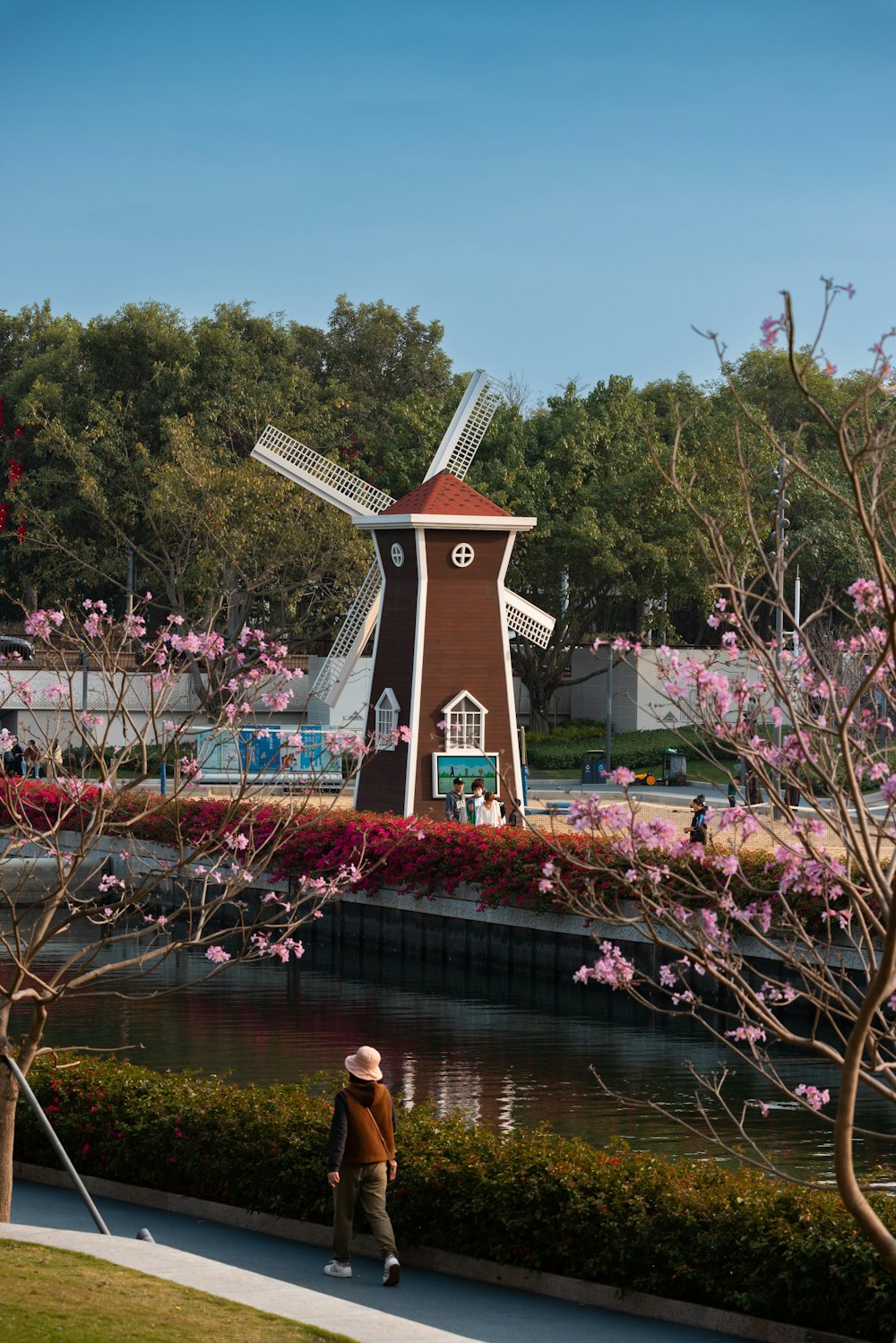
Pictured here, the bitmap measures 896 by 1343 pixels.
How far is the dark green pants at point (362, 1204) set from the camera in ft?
40.1

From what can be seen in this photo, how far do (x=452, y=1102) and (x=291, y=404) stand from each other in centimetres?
4812

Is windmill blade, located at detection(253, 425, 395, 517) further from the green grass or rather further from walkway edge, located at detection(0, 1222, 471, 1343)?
the green grass

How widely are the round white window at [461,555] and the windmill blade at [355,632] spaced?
5.43 m

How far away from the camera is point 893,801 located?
28.3ft

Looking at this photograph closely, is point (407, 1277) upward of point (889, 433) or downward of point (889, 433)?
downward

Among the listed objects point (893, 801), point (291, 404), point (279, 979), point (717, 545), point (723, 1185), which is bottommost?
point (279, 979)

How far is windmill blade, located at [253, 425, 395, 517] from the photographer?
153ft

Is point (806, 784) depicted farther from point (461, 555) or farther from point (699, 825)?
point (461, 555)

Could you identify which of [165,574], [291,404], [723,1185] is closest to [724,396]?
[291,404]

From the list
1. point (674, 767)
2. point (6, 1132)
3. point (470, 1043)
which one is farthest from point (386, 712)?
point (6, 1132)

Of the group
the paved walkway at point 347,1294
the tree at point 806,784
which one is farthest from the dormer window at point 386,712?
the tree at point 806,784

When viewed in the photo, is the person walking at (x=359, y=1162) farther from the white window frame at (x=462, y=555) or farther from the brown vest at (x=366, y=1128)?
the white window frame at (x=462, y=555)

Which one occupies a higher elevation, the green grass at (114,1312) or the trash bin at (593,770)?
the trash bin at (593,770)

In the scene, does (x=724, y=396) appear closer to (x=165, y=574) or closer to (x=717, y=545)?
(x=165, y=574)
